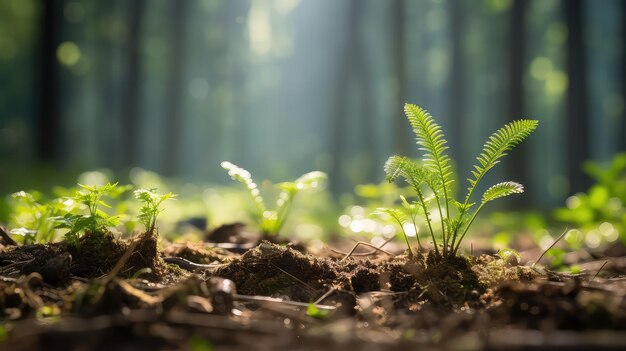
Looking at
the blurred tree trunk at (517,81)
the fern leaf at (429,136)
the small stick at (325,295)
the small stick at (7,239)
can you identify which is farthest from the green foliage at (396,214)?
the blurred tree trunk at (517,81)

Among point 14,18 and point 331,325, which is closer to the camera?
point 331,325

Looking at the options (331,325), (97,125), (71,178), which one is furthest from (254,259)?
(97,125)

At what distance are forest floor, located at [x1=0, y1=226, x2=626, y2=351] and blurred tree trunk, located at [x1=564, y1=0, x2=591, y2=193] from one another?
13.4m

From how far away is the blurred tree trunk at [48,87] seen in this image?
54.8ft

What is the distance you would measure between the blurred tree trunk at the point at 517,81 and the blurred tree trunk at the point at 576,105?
132 cm

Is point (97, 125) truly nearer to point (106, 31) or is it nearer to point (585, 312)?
point (106, 31)

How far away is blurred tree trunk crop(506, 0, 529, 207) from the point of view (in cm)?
1536

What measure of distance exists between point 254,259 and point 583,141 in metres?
15.4

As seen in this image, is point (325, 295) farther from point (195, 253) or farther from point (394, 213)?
point (195, 253)

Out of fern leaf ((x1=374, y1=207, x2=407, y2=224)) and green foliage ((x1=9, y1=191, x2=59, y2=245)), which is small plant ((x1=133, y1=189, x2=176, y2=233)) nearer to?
green foliage ((x1=9, y1=191, x2=59, y2=245))

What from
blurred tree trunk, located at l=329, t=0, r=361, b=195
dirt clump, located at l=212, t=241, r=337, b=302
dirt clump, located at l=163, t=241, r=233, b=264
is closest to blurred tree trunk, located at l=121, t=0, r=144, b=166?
blurred tree trunk, located at l=329, t=0, r=361, b=195

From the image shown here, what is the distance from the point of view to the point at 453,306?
2508 mm

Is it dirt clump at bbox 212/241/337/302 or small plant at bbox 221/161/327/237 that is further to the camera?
small plant at bbox 221/161/327/237

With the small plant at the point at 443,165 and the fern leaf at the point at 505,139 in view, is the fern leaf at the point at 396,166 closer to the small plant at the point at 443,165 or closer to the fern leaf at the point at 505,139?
the small plant at the point at 443,165
